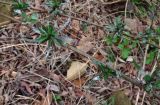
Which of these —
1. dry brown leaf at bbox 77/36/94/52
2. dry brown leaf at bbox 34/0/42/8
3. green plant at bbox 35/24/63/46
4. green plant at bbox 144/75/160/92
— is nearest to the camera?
green plant at bbox 35/24/63/46

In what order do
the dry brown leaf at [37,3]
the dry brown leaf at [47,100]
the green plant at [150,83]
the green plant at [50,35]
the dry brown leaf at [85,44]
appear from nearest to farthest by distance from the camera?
the green plant at [50,35] → the green plant at [150,83] → the dry brown leaf at [47,100] → the dry brown leaf at [85,44] → the dry brown leaf at [37,3]

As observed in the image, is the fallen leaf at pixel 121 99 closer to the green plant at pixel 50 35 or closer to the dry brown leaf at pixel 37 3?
the dry brown leaf at pixel 37 3

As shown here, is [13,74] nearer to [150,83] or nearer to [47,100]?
[47,100]

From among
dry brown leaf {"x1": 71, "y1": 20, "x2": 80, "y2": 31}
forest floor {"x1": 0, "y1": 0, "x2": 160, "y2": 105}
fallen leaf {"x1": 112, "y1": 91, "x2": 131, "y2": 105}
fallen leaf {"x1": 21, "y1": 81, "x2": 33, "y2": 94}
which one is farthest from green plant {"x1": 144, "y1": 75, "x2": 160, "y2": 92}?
dry brown leaf {"x1": 71, "y1": 20, "x2": 80, "y2": 31}

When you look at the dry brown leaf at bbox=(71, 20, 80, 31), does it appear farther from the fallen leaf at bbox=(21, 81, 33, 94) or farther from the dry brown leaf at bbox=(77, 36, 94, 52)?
the fallen leaf at bbox=(21, 81, 33, 94)

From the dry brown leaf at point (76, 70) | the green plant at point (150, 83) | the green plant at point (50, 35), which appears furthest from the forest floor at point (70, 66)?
the green plant at point (50, 35)

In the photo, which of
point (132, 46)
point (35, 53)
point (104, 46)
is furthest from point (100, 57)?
point (35, 53)
